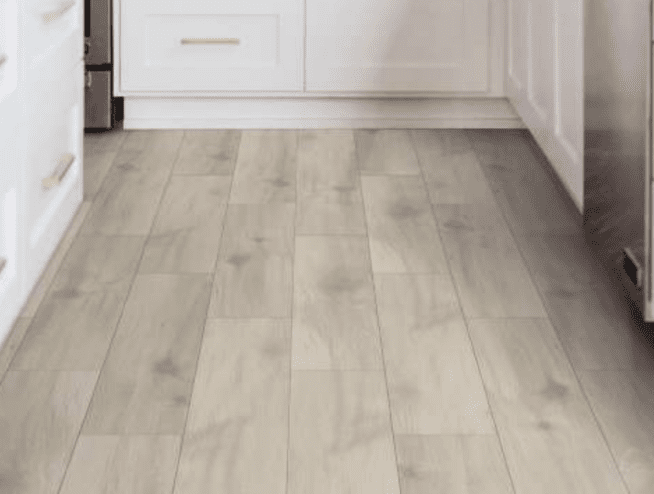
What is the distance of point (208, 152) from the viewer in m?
3.33

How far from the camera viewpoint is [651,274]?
1.91 metres

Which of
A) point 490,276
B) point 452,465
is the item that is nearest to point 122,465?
point 452,465

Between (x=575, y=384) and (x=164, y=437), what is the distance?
0.65m

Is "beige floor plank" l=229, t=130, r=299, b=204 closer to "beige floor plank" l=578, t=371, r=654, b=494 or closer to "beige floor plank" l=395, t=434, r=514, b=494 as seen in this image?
"beige floor plank" l=578, t=371, r=654, b=494

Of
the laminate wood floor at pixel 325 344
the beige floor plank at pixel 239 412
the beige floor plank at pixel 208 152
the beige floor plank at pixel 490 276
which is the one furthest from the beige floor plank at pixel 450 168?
the beige floor plank at pixel 239 412

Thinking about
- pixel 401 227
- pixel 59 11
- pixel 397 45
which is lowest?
pixel 401 227

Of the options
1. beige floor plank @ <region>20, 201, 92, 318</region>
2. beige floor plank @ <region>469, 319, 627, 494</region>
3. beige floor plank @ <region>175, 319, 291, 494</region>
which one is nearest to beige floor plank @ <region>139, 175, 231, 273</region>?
beige floor plank @ <region>20, 201, 92, 318</region>

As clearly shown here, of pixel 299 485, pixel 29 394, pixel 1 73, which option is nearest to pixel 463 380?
pixel 299 485

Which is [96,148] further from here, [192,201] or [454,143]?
[454,143]

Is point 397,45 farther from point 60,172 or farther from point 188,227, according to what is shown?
point 60,172

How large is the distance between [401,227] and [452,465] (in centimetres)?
110

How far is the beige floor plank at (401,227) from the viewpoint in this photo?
8.16ft

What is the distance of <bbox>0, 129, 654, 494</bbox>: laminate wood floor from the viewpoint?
5.49 feet

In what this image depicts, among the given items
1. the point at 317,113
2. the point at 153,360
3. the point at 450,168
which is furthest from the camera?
the point at 317,113
